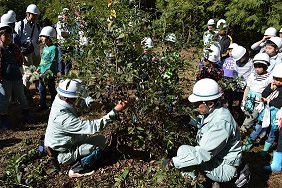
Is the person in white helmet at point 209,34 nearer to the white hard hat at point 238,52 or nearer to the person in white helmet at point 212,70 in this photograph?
the person in white helmet at point 212,70

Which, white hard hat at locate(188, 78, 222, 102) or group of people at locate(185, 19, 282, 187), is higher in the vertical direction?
white hard hat at locate(188, 78, 222, 102)

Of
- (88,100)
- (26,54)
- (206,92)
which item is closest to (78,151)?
(88,100)

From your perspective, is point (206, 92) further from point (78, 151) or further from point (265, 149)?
point (265, 149)

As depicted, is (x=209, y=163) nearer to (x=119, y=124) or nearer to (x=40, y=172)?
(x=119, y=124)

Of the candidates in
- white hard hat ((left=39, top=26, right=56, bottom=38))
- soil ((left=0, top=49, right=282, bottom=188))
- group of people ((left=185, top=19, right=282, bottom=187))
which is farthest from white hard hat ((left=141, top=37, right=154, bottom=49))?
white hard hat ((left=39, top=26, right=56, bottom=38))

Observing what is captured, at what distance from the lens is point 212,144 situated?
2.69 meters

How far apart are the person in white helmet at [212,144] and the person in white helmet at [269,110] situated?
3.99 ft

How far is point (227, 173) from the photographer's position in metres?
2.90

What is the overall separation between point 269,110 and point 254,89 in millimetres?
406

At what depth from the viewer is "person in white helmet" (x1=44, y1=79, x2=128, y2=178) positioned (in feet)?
9.84

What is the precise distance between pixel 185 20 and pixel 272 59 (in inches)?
196

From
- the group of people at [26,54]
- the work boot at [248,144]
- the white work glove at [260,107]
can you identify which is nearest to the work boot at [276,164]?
the work boot at [248,144]

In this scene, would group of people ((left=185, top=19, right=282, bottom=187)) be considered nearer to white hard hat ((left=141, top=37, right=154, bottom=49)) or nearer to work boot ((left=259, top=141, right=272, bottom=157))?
work boot ((left=259, top=141, right=272, bottom=157))

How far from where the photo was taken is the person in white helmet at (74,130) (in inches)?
118
